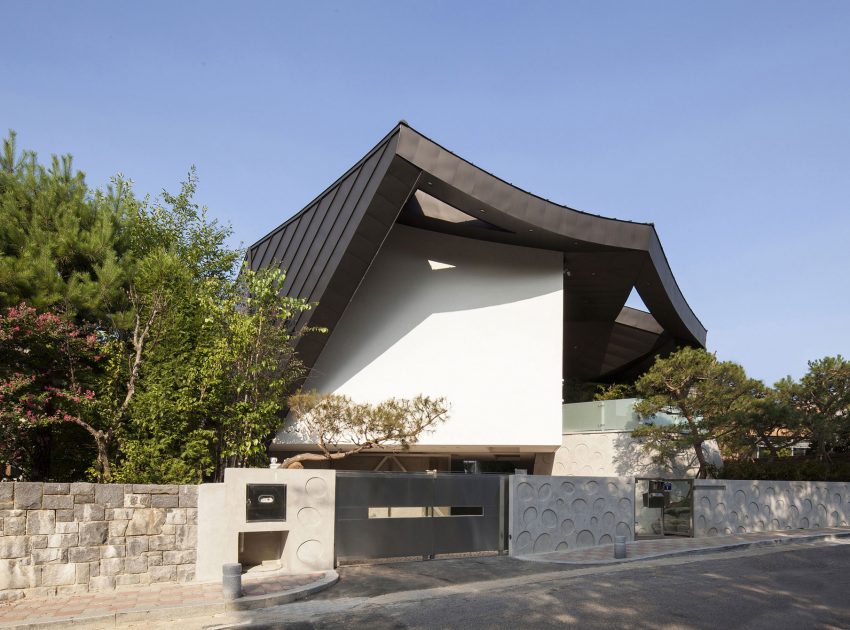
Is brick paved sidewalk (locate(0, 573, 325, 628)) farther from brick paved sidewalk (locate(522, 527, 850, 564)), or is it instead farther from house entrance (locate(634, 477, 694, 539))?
house entrance (locate(634, 477, 694, 539))

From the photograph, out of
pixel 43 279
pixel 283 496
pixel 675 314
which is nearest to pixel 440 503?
pixel 283 496

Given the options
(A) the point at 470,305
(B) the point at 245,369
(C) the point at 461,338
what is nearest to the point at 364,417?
(B) the point at 245,369

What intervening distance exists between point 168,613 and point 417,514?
6.00m

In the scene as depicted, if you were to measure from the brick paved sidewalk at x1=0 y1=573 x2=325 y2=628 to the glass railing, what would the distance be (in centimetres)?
1449

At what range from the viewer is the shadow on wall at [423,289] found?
867 inches

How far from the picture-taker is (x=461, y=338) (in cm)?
2281

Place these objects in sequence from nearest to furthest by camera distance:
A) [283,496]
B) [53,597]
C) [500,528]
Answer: [53,597] → [283,496] → [500,528]

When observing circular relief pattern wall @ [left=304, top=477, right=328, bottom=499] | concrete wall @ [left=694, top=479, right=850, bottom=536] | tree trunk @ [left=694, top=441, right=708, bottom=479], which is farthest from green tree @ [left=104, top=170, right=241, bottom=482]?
tree trunk @ [left=694, top=441, right=708, bottom=479]

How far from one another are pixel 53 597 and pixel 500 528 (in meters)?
8.91

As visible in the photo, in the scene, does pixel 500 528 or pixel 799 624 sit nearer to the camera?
pixel 799 624

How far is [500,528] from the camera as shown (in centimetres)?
1581

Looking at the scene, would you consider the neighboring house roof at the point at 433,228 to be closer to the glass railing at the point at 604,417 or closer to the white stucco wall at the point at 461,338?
the white stucco wall at the point at 461,338

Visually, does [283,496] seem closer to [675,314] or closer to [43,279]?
[43,279]

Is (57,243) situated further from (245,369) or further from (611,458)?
(611,458)
